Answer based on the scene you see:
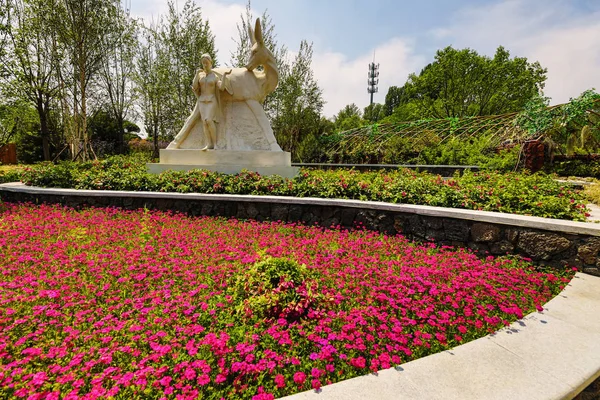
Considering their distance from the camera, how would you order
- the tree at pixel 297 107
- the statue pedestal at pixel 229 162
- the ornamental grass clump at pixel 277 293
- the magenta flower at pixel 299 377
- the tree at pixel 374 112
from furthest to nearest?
the tree at pixel 374 112, the tree at pixel 297 107, the statue pedestal at pixel 229 162, the ornamental grass clump at pixel 277 293, the magenta flower at pixel 299 377

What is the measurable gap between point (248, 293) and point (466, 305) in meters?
1.97

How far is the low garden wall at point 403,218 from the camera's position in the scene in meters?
3.58

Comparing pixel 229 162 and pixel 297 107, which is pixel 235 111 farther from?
pixel 297 107

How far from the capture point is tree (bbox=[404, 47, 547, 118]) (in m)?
25.4

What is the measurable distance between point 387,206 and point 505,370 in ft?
11.0

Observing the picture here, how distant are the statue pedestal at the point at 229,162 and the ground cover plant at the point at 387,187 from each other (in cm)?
81

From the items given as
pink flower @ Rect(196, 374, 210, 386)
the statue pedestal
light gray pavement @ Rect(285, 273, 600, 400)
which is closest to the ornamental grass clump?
pink flower @ Rect(196, 374, 210, 386)

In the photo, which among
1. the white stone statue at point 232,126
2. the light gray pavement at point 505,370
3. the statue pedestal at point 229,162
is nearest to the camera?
the light gray pavement at point 505,370

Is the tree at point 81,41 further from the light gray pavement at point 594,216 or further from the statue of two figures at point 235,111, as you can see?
the light gray pavement at point 594,216

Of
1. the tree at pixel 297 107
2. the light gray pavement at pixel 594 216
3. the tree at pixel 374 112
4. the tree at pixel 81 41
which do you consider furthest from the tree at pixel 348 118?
the light gray pavement at pixel 594 216

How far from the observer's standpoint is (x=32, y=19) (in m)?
13.9

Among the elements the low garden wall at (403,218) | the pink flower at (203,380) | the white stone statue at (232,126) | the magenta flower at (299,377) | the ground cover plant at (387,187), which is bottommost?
the pink flower at (203,380)

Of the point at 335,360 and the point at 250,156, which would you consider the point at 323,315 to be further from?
the point at 250,156

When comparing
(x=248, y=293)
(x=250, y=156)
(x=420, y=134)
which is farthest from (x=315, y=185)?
(x=420, y=134)
